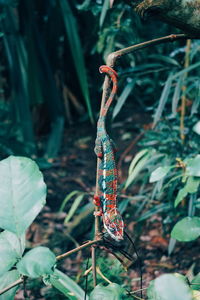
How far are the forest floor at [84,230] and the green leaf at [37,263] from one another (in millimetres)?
520

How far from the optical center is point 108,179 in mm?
688

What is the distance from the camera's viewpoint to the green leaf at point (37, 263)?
1.89 feet

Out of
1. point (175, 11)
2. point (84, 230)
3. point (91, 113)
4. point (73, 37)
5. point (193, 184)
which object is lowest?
point (84, 230)

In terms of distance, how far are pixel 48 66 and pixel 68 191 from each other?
2.38ft

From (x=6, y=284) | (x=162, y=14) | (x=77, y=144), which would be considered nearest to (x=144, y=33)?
(x=77, y=144)

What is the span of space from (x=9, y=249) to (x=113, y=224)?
0.18 meters

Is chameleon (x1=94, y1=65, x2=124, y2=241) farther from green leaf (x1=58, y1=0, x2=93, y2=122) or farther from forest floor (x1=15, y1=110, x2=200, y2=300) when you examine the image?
green leaf (x1=58, y1=0, x2=93, y2=122)

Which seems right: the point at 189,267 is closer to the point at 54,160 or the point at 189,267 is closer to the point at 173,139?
the point at 173,139

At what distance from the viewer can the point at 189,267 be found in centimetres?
156

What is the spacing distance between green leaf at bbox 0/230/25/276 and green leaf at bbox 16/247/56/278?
→ 1.2 inches

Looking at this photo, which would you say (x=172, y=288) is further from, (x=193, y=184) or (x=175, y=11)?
(x=175, y=11)

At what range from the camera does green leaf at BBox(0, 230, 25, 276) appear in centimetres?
62

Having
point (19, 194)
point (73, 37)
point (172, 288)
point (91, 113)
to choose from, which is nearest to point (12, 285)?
point (19, 194)

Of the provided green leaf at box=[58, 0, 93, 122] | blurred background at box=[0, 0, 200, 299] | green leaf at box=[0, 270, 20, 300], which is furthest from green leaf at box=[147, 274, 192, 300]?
green leaf at box=[58, 0, 93, 122]
